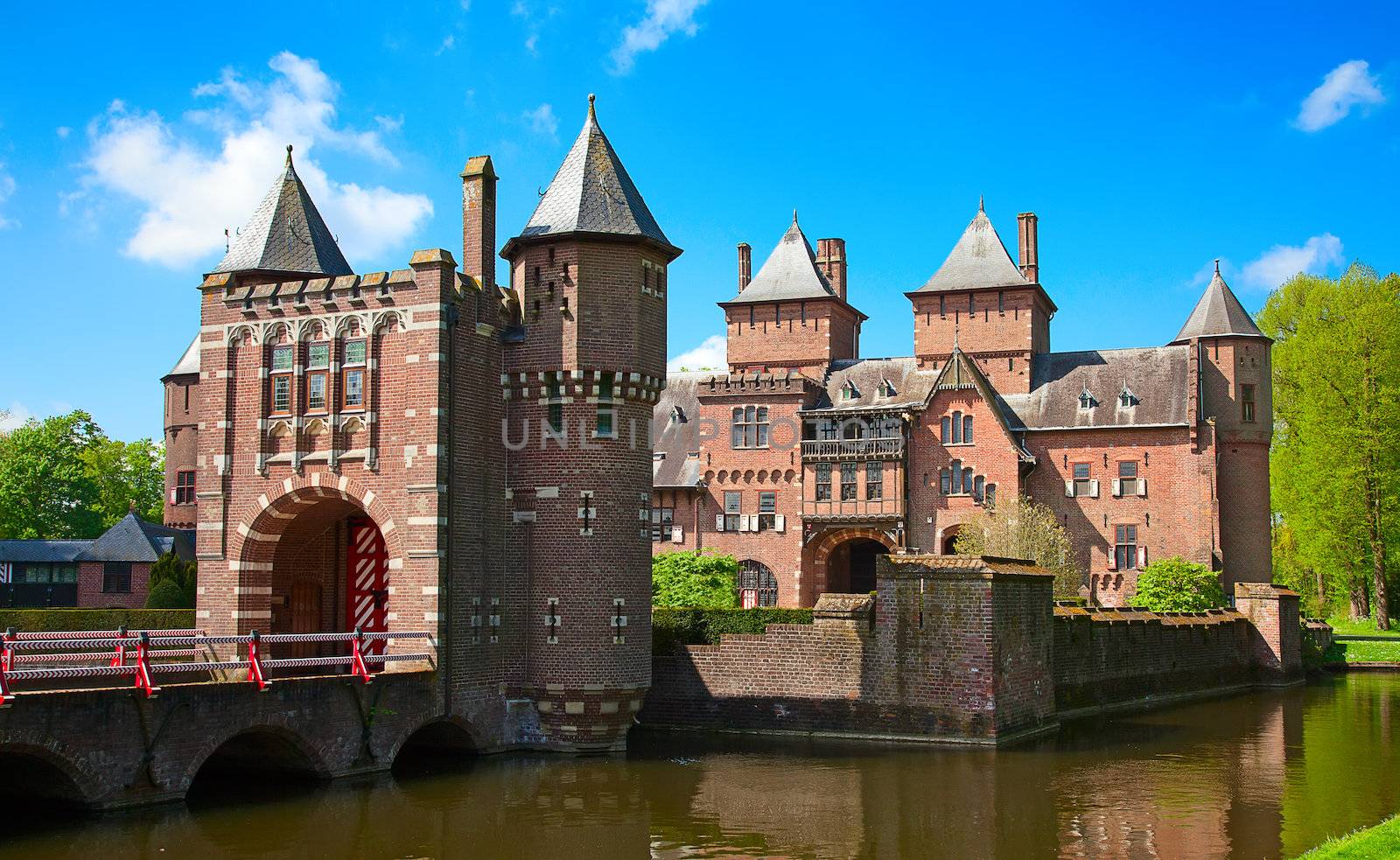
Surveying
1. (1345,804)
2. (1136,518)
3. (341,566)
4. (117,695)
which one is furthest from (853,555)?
(117,695)

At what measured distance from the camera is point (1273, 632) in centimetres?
4556

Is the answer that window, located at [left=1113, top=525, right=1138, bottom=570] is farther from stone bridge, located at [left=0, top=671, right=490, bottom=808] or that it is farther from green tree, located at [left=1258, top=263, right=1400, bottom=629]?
stone bridge, located at [left=0, top=671, right=490, bottom=808]

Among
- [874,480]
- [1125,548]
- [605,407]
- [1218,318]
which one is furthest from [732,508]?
[605,407]

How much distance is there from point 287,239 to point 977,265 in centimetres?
3814

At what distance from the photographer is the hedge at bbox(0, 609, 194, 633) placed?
3775 centimetres

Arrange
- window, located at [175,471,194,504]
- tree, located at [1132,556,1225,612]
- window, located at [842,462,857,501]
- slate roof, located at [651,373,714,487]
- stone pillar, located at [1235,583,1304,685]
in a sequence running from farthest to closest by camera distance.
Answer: slate roof, located at [651,373,714,487]
window, located at [842,462,857,501]
window, located at [175,471,194,504]
tree, located at [1132,556,1225,612]
stone pillar, located at [1235,583,1304,685]

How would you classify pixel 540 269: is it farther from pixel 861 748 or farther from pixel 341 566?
pixel 861 748

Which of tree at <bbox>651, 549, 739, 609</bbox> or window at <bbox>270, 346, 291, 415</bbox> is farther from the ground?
window at <bbox>270, 346, 291, 415</bbox>

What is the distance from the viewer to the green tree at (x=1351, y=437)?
5600 centimetres

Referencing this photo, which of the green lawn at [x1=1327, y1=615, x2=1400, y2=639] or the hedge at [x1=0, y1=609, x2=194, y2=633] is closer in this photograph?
the hedge at [x1=0, y1=609, x2=194, y2=633]

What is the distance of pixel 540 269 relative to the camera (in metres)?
27.9

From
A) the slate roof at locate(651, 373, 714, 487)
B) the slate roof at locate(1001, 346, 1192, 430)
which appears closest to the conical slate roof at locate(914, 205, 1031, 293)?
the slate roof at locate(1001, 346, 1192, 430)

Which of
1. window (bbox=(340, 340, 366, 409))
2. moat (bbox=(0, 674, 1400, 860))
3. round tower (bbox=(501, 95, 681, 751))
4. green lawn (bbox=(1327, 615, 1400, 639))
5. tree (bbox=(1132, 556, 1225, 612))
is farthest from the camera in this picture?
green lawn (bbox=(1327, 615, 1400, 639))

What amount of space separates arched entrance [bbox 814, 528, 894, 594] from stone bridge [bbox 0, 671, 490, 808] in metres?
32.8
